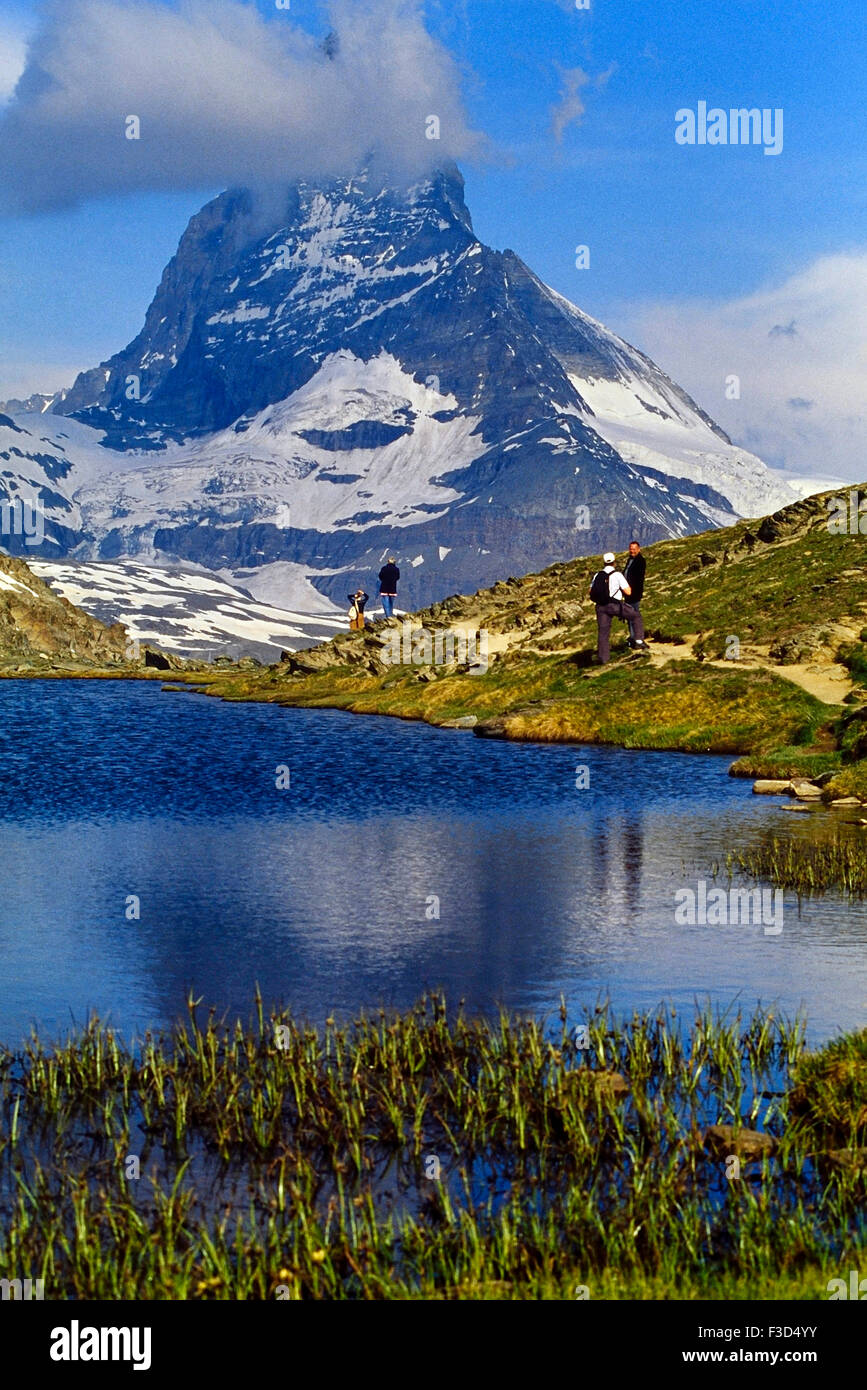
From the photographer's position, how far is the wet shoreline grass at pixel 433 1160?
13.2m

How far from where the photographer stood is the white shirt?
64.3 metres

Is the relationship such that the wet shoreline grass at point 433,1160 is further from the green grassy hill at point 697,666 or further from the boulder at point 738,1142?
the green grassy hill at point 697,666

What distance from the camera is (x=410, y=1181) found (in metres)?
15.7

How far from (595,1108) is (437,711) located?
57353mm

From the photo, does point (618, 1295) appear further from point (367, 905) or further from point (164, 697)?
point (164, 697)

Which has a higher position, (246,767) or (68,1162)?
(246,767)

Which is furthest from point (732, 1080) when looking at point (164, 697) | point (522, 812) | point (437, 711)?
point (164, 697)
